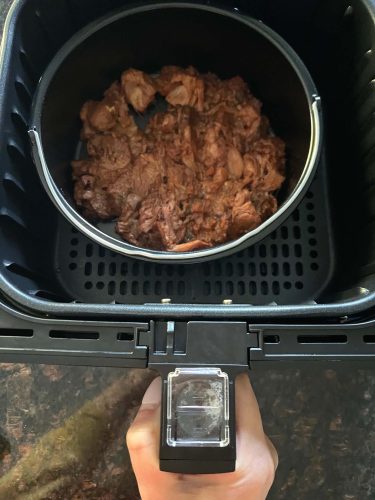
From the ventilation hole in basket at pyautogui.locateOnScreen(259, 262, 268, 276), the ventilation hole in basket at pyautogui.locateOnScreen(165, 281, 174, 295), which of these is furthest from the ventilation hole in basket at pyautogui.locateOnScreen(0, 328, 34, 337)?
the ventilation hole in basket at pyautogui.locateOnScreen(259, 262, 268, 276)

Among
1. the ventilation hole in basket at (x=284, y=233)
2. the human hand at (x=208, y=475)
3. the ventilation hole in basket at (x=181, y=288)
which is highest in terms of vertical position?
the ventilation hole in basket at (x=284, y=233)

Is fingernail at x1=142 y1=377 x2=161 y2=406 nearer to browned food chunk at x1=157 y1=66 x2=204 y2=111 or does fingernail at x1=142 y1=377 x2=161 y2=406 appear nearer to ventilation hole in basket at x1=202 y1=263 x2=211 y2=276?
ventilation hole in basket at x1=202 y1=263 x2=211 y2=276

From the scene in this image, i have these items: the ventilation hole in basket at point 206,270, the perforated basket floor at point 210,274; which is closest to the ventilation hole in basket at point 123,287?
the perforated basket floor at point 210,274

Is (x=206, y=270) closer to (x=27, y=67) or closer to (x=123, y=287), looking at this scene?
(x=123, y=287)

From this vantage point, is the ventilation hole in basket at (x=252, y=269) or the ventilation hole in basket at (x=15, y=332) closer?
the ventilation hole in basket at (x=15, y=332)

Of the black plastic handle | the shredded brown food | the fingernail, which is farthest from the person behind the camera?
the shredded brown food

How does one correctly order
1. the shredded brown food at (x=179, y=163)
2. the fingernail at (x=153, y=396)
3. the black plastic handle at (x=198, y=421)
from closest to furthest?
the black plastic handle at (x=198, y=421), the fingernail at (x=153, y=396), the shredded brown food at (x=179, y=163)

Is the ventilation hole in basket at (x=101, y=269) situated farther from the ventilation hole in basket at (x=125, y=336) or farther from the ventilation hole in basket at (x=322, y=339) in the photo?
the ventilation hole in basket at (x=322, y=339)

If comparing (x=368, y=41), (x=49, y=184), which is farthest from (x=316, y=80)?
(x=49, y=184)

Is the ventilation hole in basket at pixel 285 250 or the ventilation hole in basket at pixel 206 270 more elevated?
the ventilation hole in basket at pixel 285 250
